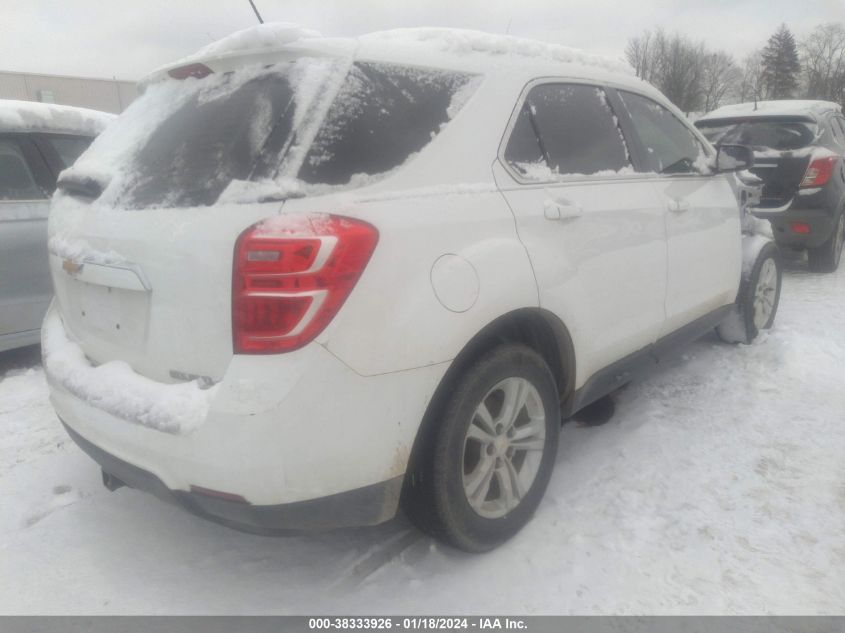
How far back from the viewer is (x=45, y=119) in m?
4.42

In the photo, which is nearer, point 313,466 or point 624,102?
point 313,466

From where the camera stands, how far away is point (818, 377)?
3752 mm

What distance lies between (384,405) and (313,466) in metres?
0.25

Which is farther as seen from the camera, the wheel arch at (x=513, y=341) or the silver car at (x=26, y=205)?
the silver car at (x=26, y=205)

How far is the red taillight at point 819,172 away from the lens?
5855 millimetres

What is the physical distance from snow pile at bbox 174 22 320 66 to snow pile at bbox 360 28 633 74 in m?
0.23

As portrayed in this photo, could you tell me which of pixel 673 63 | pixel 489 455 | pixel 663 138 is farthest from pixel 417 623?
pixel 673 63

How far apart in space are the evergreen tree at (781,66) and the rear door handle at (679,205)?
67436 millimetres

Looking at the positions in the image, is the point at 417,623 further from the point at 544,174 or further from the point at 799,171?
the point at 799,171

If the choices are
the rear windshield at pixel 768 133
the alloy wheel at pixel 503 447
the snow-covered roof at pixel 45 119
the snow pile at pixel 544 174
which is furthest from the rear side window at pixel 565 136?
the rear windshield at pixel 768 133

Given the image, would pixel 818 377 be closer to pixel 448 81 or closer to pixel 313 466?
pixel 448 81

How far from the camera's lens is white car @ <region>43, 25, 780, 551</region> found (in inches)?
67.7

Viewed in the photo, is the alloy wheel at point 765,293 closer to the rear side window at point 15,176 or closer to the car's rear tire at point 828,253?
the car's rear tire at point 828,253

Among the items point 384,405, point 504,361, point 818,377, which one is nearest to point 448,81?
point 504,361
